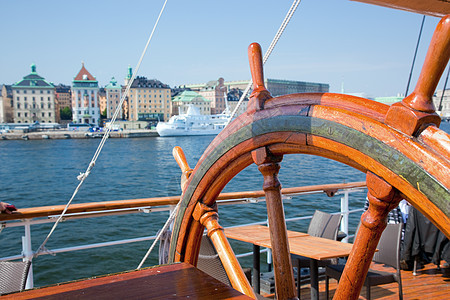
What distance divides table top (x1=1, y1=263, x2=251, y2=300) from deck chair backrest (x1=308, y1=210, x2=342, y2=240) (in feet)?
8.56

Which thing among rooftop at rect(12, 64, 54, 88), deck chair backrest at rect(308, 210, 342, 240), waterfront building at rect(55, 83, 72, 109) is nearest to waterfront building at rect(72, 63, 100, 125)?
rooftop at rect(12, 64, 54, 88)

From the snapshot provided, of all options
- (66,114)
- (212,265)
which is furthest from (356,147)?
(66,114)

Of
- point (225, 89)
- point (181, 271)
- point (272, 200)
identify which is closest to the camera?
point (272, 200)

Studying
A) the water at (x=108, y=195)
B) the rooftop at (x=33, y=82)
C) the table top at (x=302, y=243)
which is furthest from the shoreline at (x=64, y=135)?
the table top at (x=302, y=243)

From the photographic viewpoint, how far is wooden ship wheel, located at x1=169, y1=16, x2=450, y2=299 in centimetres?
62

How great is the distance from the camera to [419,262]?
148 inches

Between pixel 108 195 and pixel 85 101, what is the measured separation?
263ft

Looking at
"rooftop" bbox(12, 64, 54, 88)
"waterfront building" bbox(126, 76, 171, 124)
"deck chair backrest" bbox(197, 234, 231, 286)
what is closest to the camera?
"deck chair backrest" bbox(197, 234, 231, 286)

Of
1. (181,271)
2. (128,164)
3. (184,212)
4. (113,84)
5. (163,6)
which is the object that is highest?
(113,84)

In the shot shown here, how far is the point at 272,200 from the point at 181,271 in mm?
319

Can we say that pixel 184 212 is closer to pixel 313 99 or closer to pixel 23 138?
pixel 313 99

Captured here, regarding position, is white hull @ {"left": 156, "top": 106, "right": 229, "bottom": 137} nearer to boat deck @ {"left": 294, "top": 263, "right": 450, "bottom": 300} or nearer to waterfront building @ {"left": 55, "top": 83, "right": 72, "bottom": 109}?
waterfront building @ {"left": 55, "top": 83, "right": 72, "bottom": 109}

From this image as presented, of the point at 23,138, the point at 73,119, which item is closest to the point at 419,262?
the point at 23,138

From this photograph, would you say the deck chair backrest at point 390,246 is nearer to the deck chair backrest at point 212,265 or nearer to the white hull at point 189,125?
the deck chair backrest at point 212,265
